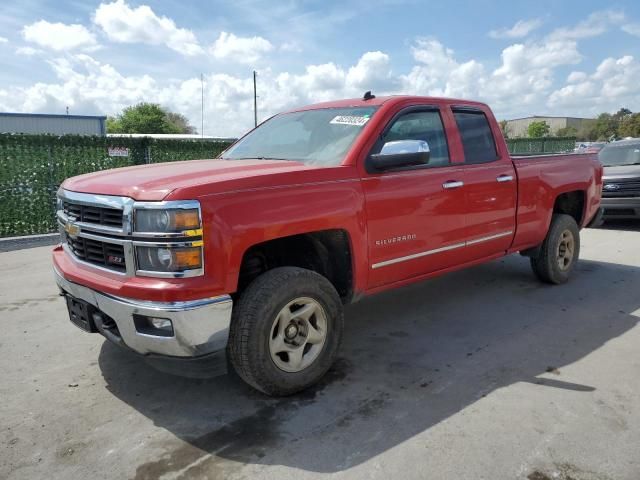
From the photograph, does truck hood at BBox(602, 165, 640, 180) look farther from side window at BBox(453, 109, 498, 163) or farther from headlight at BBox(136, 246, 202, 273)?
headlight at BBox(136, 246, 202, 273)

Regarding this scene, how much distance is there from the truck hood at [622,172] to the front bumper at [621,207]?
1.32ft

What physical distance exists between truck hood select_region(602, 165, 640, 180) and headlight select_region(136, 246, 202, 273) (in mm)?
8915

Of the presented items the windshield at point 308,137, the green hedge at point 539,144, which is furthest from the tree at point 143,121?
the windshield at point 308,137

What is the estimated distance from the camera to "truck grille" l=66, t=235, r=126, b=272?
116 inches

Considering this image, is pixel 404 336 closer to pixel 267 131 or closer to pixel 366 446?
pixel 366 446

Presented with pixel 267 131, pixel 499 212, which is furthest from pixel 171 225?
pixel 499 212

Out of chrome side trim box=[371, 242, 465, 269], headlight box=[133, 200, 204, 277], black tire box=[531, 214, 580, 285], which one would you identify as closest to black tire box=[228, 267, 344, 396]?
headlight box=[133, 200, 204, 277]

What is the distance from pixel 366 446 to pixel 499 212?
9.16ft

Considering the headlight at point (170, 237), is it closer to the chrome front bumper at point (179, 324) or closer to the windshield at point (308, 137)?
the chrome front bumper at point (179, 324)

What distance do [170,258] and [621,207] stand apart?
938 cm

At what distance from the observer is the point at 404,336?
4340 millimetres

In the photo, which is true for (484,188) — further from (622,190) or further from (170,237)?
(622,190)

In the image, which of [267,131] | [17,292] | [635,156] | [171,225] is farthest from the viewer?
[635,156]

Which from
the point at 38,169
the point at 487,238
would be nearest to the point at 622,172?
the point at 487,238
